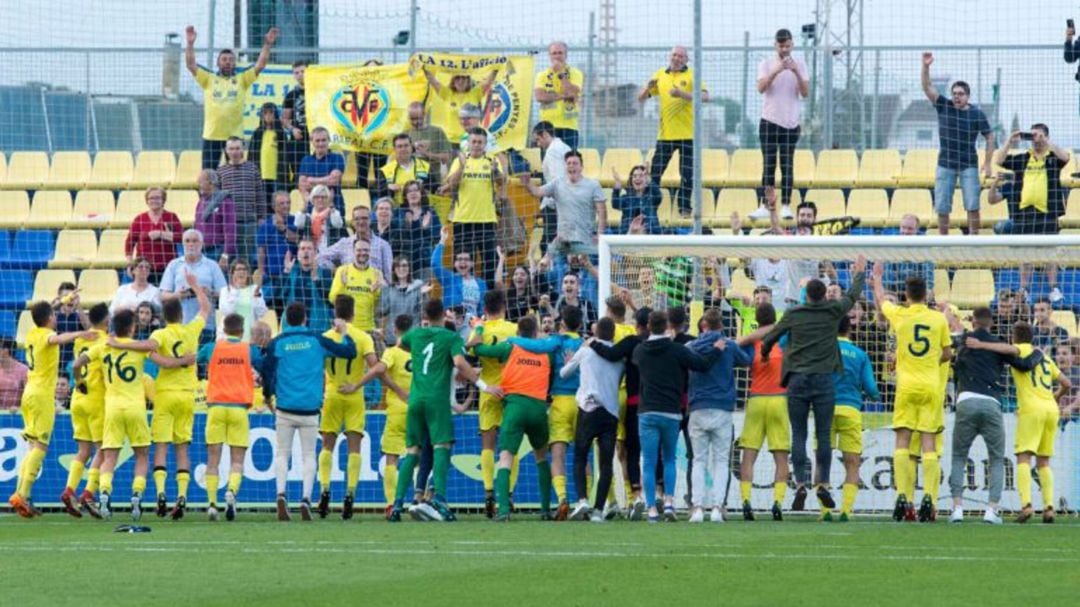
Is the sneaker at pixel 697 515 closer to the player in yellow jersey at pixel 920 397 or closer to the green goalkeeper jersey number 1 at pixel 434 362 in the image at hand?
the player in yellow jersey at pixel 920 397

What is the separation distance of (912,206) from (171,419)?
9.43 m

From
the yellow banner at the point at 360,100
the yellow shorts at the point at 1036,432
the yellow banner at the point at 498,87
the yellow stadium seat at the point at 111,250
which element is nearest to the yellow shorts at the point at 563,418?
the yellow shorts at the point at 1036,432

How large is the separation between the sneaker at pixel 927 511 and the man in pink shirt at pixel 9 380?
9.44 m

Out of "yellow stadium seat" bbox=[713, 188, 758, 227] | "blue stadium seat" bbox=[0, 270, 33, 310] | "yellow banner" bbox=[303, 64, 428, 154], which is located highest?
"yellow banner" bbox=[303, 64, 428, 154]

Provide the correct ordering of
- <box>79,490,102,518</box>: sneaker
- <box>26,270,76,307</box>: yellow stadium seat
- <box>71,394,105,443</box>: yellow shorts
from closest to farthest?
<box>79,490,102,518</box>: sneaker → <box>71,394,105,443</box>: yellow shorts → <box>26,270,76,307</box>: yellow stadium seat

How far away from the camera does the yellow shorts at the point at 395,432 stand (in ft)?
59.8

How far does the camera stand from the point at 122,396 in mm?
17516

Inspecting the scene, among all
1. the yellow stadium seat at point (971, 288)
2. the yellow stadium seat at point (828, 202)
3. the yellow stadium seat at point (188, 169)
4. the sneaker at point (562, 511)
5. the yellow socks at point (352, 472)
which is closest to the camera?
the sneaker at point (562, 511)

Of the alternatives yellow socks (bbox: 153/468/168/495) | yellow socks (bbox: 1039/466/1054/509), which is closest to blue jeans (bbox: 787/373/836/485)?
yellow socks (bbox: 1039/466/1054/509)

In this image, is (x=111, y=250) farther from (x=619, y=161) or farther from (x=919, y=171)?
(x=919, y=171)

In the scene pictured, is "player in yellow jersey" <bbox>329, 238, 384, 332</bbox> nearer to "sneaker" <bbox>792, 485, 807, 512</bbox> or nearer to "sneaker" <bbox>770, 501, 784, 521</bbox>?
"sneaker" <bbox>770, 501, 784, 521</bbox>

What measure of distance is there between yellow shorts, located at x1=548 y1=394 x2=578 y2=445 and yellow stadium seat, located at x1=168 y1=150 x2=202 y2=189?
8212 millimetres

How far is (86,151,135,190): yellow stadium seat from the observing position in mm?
24297

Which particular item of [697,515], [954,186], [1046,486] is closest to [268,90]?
[954,186]
